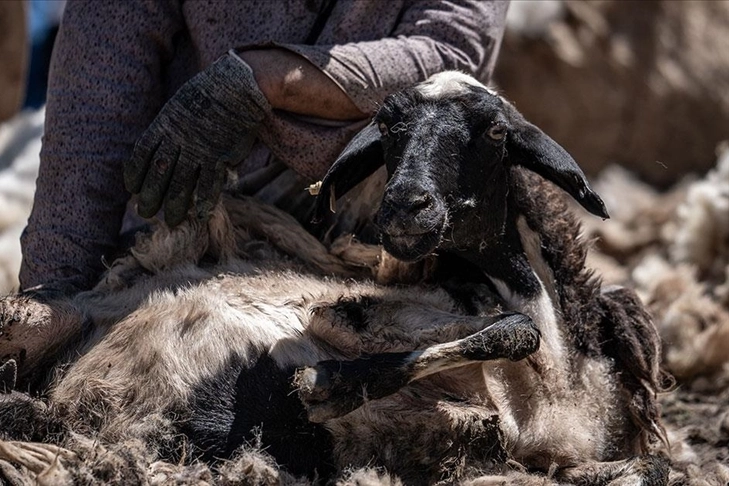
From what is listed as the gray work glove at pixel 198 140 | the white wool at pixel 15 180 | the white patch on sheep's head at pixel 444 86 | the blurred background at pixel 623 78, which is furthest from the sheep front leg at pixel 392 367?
the blurred background at pixel 623 78

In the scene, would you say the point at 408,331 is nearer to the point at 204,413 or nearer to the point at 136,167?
the point at 204,413

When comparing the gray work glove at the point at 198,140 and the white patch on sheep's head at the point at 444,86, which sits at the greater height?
the white patch on sheep's head at the point at 444,86

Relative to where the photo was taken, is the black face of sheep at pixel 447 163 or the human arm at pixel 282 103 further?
the human arm at pixel 282 103

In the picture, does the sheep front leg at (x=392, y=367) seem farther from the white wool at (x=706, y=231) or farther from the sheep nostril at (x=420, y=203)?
the white wool at (x=706, y=231)

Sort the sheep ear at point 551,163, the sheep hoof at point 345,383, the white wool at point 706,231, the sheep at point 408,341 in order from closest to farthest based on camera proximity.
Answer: the sheep hoof at point 345,383 < the sheep at point 408,341 < the sheep ear at point 551,163 < the white wool at point 706,231

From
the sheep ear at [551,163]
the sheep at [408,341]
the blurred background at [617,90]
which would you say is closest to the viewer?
the sheep at [408,341]

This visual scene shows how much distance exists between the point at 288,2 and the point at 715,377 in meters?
1.94

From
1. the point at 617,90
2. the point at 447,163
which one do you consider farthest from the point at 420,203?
the point at 617,90

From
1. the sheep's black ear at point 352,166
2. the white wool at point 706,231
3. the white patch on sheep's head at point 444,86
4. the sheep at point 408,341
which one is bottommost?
the white wool at point 706,231

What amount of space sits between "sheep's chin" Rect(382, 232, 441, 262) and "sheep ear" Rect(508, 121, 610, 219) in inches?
13.4

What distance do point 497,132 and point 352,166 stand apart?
377 mm

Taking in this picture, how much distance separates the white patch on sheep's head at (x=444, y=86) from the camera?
98.7 inches

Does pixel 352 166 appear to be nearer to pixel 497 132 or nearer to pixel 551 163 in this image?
pixel 497 132

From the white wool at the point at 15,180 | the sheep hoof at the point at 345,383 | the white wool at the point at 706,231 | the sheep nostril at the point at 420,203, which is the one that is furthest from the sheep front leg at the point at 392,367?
the white wool at the point at 15,180
